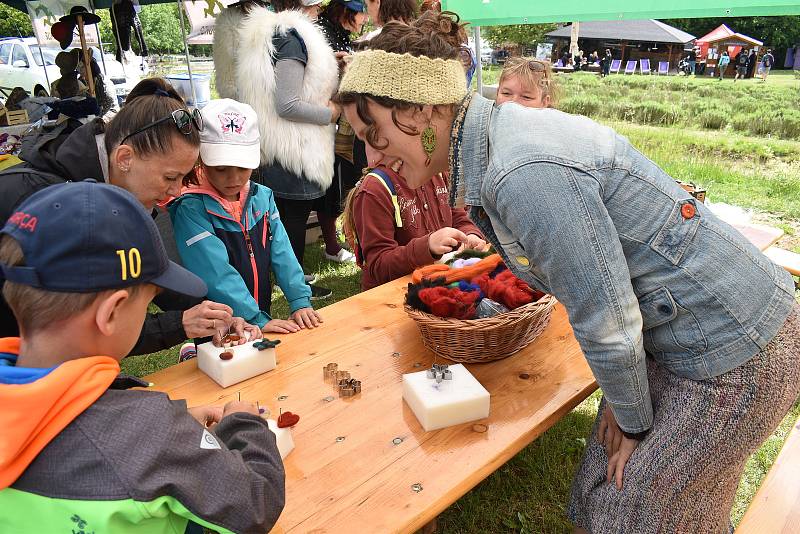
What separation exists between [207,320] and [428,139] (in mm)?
1016

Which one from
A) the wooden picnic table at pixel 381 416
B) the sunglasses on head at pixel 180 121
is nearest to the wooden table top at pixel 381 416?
the wooden picnic table at pixel 381 416

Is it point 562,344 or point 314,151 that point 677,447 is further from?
point 314,151

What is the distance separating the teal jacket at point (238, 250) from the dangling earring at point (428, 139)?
125 centimetres

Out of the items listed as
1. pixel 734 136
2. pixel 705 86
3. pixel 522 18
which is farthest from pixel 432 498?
pixel 705 86

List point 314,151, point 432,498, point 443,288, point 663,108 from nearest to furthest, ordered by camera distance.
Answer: point 432,498 → point 443,288 → point 314,151 → point 663,108

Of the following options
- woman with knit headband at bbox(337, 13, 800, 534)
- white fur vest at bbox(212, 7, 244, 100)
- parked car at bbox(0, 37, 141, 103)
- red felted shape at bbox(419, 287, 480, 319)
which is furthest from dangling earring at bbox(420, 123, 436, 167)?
parked car at bbox(0, 37, 141, 103)

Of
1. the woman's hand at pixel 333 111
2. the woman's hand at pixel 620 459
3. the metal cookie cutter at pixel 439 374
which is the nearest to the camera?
the woman's hand at pixel 620 459

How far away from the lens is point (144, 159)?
6.33 feet

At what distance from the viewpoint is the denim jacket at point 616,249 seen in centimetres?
112

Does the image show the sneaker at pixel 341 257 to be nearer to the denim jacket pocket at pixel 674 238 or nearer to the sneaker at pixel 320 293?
the sneaker at pixel 320 293

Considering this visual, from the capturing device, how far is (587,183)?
1128mm

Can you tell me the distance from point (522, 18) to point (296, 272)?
3.73 metres

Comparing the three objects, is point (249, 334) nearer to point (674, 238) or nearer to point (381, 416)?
point (381, 416)

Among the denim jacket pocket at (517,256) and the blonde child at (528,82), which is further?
the blonde child at (528,82)
